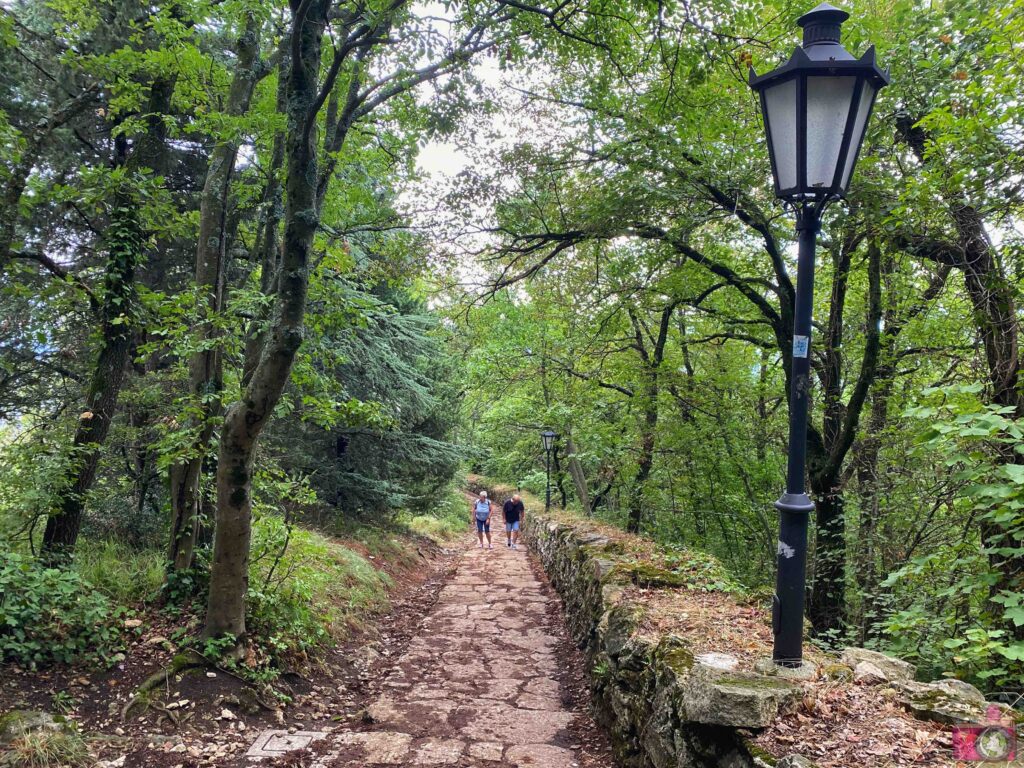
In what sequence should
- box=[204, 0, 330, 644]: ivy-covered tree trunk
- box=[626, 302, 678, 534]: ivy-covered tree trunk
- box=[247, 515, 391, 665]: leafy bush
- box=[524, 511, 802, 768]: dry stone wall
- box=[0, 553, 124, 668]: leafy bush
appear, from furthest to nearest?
box=[626, 302, 678, 534]: ivy-covered tree trunk → box=[247, 515, 391, 665]: leafy bush → box=[204, 0, 330, 644]: ivy-covered tree trunk → box=[0, 553, 124, 668]: leafy bush → box=[524, 511, 802, 768]: dry stone wall

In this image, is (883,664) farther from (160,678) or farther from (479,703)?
(160,678)

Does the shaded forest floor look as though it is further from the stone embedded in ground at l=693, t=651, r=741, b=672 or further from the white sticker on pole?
the white sticker on pole

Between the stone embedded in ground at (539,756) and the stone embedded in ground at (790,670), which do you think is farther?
the stone embedded in ground at (539,756)

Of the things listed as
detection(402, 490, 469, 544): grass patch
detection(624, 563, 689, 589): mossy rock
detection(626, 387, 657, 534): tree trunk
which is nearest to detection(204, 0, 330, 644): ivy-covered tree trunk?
detection(624, 563, 689, 589): mossy rock

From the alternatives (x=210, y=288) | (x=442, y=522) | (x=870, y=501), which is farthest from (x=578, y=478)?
(x=210, y=288)

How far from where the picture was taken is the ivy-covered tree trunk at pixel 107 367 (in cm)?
524

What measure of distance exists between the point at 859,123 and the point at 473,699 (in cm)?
514

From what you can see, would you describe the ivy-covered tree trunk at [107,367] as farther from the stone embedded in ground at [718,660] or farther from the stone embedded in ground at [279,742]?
the stone embedded in ground at [718,660]

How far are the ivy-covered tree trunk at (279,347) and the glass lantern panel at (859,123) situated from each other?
348cm

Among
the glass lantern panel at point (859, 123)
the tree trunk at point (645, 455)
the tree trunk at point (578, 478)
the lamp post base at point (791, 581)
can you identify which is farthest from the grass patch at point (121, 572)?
the tree trunk at point (578, 478)

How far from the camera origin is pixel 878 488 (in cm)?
612

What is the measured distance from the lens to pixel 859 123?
8.77ft

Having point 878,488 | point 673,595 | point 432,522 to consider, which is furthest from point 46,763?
point 432,522

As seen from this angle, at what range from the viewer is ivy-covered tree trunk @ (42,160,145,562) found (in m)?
5.24
